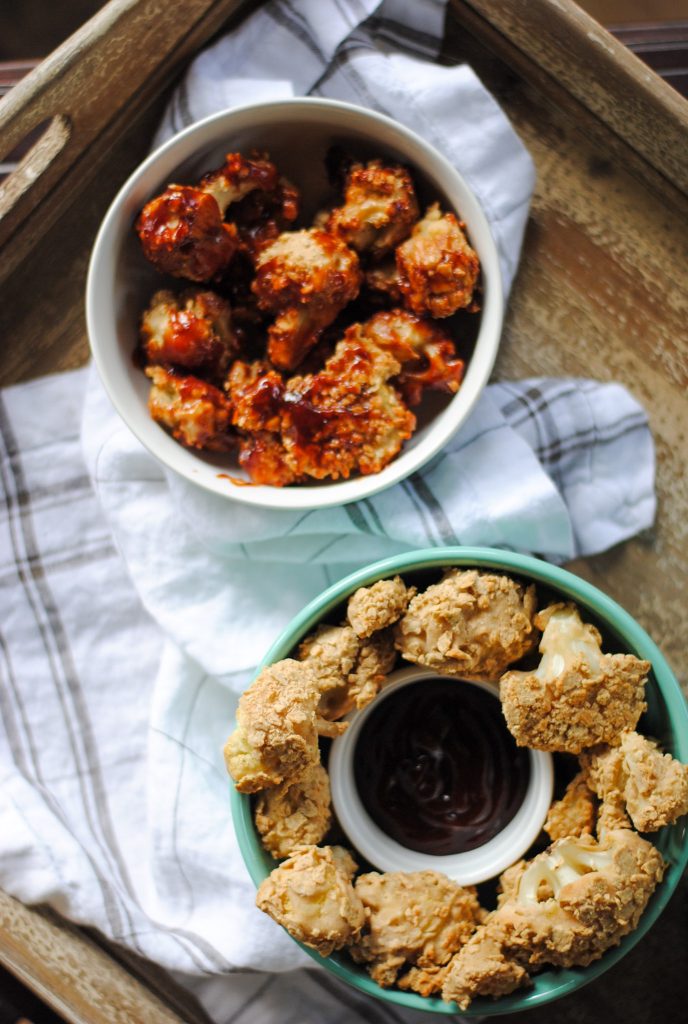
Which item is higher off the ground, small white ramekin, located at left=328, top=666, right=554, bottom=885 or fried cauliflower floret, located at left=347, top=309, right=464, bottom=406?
fried cauliflower floret, located at left=347, top=309, right=464, bottom=406

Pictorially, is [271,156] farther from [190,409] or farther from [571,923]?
[571,923]

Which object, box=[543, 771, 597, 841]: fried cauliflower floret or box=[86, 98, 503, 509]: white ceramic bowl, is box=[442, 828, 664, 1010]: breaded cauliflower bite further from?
box=[86, 98, 503, 509]: white ceramic bowl

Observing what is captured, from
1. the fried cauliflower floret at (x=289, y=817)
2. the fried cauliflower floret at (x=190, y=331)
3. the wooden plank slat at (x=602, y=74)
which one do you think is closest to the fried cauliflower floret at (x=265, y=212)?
the fried cauliflower floret at (x=190, y=331)

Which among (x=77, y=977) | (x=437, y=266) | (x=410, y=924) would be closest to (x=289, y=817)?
(x=410, y=924)

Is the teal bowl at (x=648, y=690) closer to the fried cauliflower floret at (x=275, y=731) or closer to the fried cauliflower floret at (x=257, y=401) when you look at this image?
the fried cauliflower floret at (x=275, y=731)

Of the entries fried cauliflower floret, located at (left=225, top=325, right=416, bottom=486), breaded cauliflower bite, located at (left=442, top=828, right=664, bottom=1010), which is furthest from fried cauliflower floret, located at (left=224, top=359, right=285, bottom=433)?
breaded cauliflower bite, located at (left=442, top=828, right=664, bottom=1010)

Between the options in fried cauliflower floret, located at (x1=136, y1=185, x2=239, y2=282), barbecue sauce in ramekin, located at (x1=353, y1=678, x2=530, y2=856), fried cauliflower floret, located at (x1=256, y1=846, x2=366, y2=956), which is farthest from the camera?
barbecue sauce in ramekin, located at (x1=353, y1=678, x2=530, y2=856)
